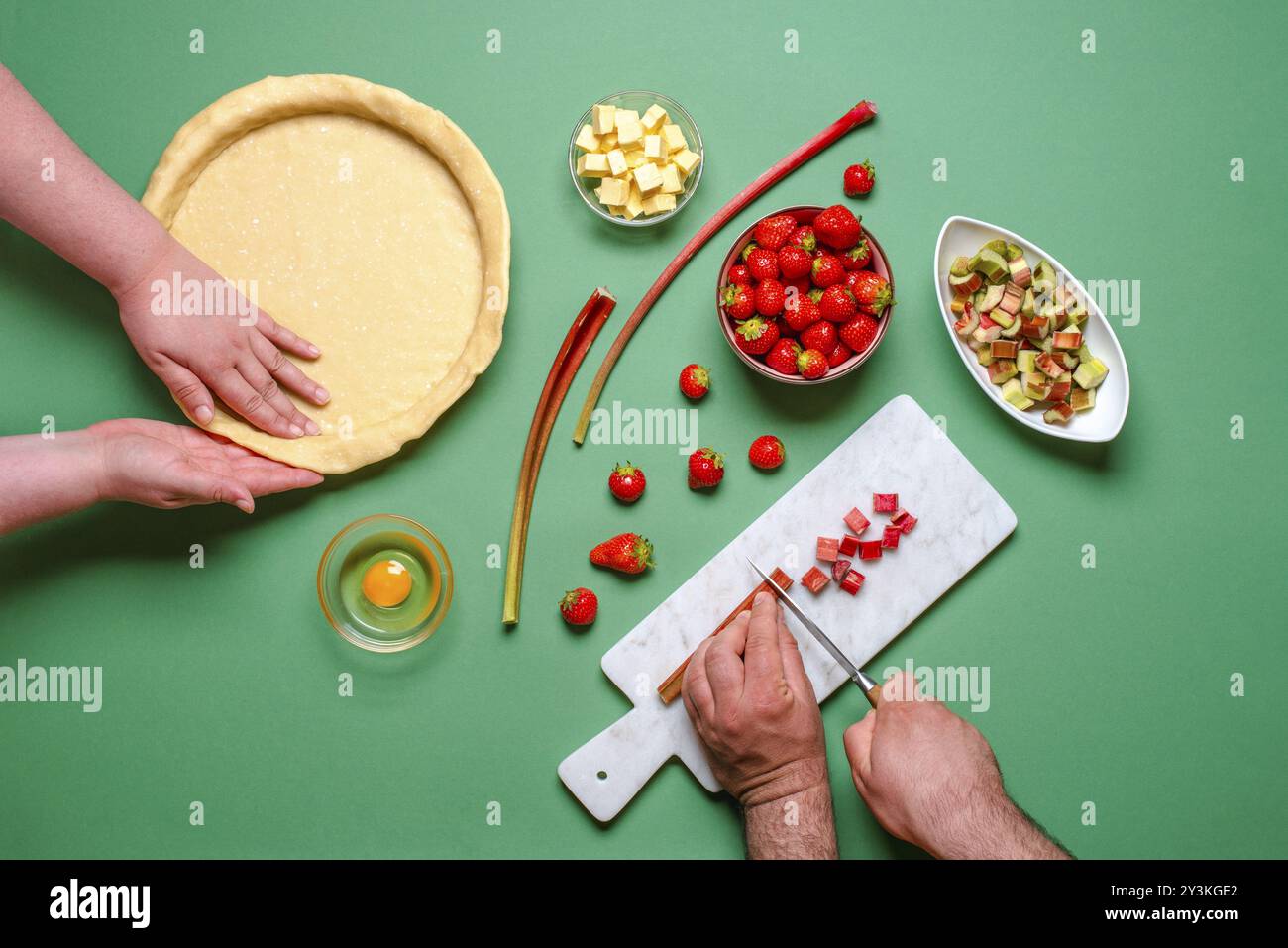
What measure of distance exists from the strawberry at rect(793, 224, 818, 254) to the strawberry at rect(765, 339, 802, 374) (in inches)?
7.1

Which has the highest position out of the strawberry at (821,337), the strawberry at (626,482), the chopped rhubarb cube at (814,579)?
the strawberry at (821,337)

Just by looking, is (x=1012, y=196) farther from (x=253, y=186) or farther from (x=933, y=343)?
(x=253, y=186)

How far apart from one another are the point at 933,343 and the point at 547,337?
2.65 feet

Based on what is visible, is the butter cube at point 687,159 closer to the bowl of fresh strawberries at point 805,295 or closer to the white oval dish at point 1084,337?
the bowl of fresh strawberries at point 805,295

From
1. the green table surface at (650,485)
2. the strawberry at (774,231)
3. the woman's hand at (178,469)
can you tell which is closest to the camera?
the woman's hand at (178,469)

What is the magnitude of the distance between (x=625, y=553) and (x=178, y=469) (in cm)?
85

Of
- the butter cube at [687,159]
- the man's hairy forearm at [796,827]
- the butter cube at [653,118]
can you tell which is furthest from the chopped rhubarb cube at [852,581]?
the butter cube at [653,118]

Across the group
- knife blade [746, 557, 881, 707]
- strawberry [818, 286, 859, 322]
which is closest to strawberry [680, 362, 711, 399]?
strawberry [818, 286, 859, 322]

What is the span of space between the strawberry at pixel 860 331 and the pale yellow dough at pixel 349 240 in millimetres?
718

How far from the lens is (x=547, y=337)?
1.85 metres

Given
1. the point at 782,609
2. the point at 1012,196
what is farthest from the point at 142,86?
the point at 1012,196

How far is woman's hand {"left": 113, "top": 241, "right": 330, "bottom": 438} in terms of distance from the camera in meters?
1.67

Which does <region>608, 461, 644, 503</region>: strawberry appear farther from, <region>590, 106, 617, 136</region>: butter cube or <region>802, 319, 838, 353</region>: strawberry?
<region>590, 106, 617, 136</region>: butter cube

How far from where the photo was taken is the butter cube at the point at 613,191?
1.79 m
